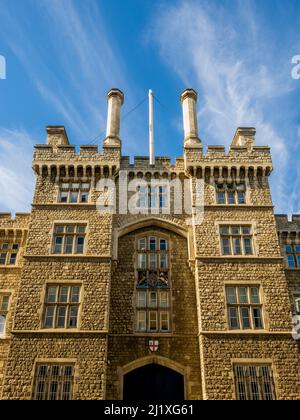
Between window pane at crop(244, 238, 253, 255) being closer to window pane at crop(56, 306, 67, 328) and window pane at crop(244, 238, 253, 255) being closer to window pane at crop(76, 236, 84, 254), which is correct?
window pane at crop(76, 236, 84, 254)

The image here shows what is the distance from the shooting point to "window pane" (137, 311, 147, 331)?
21109mm

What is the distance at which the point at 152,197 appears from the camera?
79.5 ft

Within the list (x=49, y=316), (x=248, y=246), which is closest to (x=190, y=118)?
(x=248, y=246)

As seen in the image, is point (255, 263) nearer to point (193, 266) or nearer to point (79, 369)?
A: point (193, 266)

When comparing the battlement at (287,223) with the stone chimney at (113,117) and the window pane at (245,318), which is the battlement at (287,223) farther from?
the stone chimney at (113,117)

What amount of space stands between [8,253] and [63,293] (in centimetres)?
524

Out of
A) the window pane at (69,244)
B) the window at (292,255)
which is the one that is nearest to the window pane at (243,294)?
the window at (292,255)

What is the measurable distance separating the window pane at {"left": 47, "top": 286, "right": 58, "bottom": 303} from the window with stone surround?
396 cm

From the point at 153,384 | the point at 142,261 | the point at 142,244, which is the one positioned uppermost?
the point at 142,244

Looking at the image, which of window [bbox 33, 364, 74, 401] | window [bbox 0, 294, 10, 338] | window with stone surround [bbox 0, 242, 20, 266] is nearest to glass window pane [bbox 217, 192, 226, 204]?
window [bbox 33, 364, 74, 401]

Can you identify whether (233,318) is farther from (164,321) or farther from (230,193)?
(230,193)
